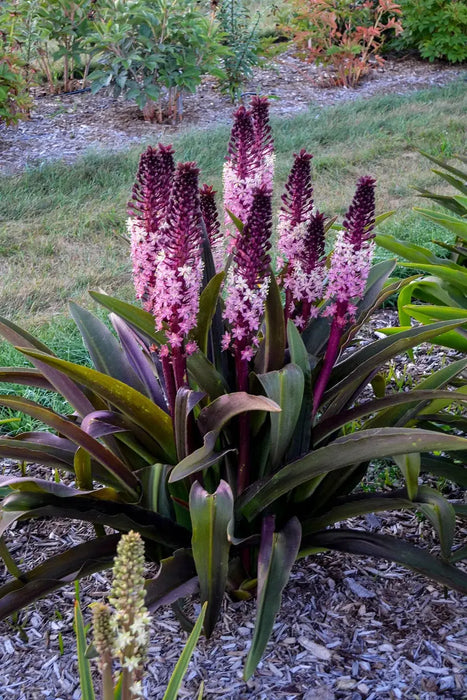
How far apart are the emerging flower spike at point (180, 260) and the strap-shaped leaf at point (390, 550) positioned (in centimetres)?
71

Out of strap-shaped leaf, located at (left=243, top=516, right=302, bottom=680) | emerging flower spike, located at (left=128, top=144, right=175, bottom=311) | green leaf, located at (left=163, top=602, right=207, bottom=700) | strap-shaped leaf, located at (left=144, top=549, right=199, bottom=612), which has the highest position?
emerging flower spike, located at (left=128, top=144, right=175, bottom=311)

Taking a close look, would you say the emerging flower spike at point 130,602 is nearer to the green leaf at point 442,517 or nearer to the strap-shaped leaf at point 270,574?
the strap-shaped leaf at point 270,574

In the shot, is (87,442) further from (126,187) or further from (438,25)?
(438,25)

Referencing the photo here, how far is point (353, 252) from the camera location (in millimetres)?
1746

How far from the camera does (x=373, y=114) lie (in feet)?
25.7

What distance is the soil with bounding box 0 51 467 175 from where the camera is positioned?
22.8 feet

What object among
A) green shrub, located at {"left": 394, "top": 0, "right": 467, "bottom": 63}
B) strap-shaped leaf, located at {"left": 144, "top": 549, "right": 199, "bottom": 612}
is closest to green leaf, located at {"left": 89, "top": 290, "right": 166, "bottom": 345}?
strap-shaped leaf, located at {"left": 144, "top": 549, "right": 199, "bottom": 612}

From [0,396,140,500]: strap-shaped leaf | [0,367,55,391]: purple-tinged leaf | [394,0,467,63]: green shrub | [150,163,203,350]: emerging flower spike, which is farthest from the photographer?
[394,0,467,63]: green shrub

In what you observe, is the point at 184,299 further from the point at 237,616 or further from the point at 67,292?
the point at 67,292

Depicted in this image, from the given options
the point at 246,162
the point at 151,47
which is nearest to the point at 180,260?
the point at 246,162

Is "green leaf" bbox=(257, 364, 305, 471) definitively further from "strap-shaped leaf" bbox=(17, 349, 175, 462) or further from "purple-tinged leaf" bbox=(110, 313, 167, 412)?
"purple-tinged leaf" bbox=(110, 313, 167, 412)

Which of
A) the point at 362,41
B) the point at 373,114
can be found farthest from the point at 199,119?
the point at 362,41

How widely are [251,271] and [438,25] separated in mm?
9529

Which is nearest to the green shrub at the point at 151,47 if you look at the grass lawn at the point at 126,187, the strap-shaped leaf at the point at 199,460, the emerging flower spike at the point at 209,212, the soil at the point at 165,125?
the soil at the point at 165,125
